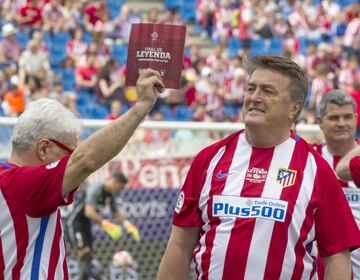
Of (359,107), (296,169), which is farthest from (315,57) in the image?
(296,169)

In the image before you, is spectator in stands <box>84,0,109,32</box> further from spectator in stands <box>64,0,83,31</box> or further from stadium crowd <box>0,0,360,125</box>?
spectator in stands <box>64,0,83,31</box>

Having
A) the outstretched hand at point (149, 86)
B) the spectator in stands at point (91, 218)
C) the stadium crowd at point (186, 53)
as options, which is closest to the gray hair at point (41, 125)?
the outstretched hand at point (149, 86)

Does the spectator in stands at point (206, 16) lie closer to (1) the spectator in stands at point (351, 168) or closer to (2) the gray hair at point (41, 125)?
(1) the spectator in stands at point (351, 168)

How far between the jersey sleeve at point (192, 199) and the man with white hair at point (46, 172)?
1.64 feet

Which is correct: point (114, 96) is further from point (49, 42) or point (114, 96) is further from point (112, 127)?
point (112, 127)

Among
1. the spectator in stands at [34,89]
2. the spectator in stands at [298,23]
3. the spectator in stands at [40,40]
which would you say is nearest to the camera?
the spectator in stands at [34,89]

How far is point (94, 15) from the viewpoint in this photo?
18016 mm

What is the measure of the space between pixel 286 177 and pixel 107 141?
2.73ft

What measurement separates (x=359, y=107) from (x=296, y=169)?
2.11m

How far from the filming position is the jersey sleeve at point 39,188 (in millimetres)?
3609

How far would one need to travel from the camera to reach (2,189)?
3.72 meters

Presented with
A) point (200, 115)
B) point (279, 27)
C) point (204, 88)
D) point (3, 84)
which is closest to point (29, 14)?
point (3, 84)

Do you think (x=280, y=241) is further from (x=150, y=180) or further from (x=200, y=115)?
(x=200, y=115)

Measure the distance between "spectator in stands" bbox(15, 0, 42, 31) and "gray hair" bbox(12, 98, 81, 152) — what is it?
1335 cm
